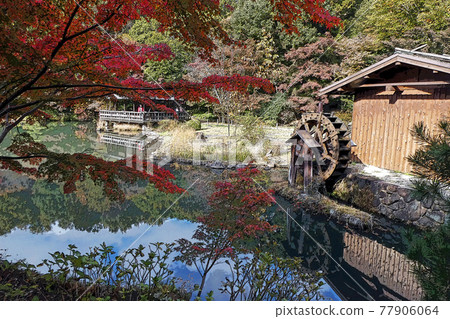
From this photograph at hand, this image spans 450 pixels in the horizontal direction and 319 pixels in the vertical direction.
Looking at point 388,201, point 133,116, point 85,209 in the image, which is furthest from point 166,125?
point 388,201

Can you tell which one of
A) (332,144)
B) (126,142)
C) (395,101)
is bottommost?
(126,142)

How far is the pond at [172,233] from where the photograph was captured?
12.6 feet

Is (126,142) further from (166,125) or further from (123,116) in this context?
(123,116)

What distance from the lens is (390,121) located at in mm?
7410

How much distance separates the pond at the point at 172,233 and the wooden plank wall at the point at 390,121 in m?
2.83

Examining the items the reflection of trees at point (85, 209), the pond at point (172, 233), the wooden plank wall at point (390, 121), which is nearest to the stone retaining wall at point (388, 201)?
the pond at point (172, 233)

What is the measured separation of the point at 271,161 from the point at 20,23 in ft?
30.6

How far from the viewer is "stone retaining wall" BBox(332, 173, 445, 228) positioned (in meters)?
5.41

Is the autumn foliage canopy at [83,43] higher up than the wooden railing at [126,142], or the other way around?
the autumn foliage canopy at [83,43]

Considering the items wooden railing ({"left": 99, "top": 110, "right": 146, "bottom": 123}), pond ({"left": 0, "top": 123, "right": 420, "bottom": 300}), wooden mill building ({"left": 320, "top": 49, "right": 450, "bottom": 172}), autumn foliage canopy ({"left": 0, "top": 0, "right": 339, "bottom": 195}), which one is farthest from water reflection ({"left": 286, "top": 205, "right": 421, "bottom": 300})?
wooden railing ({"left": 99, "top": 110, "right": 146, "bottom": 123})

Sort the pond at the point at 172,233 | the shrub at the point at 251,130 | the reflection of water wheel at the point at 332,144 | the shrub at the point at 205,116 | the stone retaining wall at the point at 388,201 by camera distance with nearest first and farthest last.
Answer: the pond at the point at 172,233 < the stone retaining wall at the point at 388,201 < the reflection of water wheel at the point at 332,144 < the shrub at the point at 251,130 < the shrub at the point at 205,116

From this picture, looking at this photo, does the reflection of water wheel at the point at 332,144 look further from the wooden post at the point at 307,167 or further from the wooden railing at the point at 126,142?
the wooden railing at the point at 126,142

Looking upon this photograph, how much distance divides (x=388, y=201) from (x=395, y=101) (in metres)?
2.86
